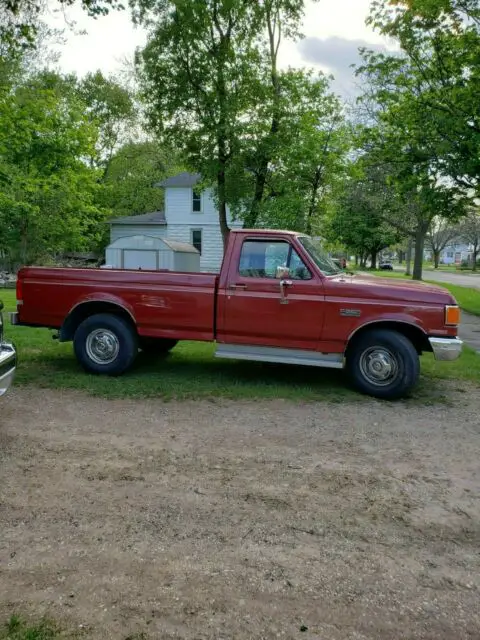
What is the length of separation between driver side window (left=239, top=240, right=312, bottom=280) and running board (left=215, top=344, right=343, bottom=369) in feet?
3.14

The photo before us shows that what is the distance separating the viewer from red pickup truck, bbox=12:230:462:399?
6355mm

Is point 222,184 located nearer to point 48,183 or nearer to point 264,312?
point 48,183

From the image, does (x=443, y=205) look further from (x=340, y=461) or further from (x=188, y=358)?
(x=340, y=461)

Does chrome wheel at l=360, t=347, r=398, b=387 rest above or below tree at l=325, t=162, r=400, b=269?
below

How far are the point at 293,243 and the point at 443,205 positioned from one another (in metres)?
10.1

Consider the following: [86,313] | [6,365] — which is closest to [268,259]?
[86,313]

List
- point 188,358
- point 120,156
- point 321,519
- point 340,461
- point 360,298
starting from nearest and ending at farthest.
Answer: point 321,519
point 340,461
point 360,298
point 188,358
point 120,156

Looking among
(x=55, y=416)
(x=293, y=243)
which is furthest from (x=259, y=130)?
(x=55, y=416)

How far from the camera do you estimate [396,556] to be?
120 inches

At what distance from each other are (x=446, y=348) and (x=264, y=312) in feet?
7.38

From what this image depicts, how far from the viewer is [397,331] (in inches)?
258

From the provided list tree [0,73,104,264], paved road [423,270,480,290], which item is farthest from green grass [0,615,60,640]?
paved road [423,270,480,290]

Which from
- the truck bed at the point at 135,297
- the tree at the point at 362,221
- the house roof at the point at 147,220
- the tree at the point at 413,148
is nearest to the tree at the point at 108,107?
the house roof at the point at 147,220

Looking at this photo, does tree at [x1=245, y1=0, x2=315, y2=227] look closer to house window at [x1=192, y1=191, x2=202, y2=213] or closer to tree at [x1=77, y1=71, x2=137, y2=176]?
house window at [x1=192, y1=191, x2=202, y2=213]
